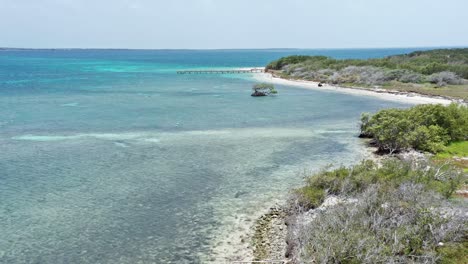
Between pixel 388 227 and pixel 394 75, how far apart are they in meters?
88.8

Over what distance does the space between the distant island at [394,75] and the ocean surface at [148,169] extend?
21.8m

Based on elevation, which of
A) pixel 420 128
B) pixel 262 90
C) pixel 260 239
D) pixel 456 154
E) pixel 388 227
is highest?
pixel 420 128

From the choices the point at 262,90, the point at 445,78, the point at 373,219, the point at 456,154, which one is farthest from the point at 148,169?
the point at 445,78

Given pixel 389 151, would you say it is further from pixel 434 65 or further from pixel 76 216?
pixel 434 65

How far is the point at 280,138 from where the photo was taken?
46219 millimetres

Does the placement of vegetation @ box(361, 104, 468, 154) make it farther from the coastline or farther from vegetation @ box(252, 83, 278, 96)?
vegetation @ box(252, 83, 278, 96)

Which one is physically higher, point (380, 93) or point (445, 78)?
point (445, 78)

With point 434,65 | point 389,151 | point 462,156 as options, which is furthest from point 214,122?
point 434,65

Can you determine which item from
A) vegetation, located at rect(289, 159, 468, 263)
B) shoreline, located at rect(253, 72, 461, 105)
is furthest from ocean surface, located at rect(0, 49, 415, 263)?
shoreline, located at rect(253, 72, 461, 105)

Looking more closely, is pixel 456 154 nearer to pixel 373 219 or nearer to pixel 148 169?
pixel 373 219

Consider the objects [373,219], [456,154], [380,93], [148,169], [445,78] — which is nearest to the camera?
[373,219]

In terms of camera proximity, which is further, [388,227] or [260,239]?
[260,239]

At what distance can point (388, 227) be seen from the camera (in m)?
18.7

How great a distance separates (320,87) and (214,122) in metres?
51.3
